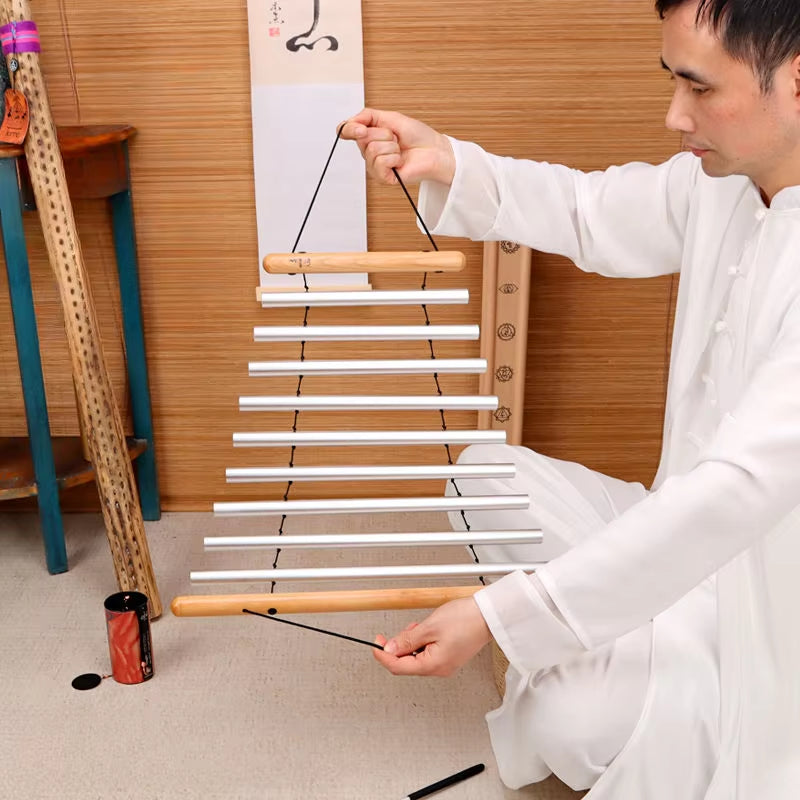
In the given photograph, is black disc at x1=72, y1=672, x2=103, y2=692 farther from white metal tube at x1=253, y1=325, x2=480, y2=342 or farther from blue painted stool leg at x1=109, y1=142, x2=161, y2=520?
white metal tube at x1=253, y1=325, x2=480, y2=342

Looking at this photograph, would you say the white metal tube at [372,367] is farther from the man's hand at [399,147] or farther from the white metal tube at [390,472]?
the man's hand at [399,147]

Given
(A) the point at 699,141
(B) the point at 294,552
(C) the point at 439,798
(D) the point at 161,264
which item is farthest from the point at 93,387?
(A) the point at 699,141

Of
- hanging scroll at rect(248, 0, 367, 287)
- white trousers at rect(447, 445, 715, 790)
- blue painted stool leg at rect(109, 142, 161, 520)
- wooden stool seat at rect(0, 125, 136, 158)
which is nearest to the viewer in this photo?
white trousers at rect(447, 445, 715, 790)

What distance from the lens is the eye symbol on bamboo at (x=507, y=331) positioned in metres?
2.37

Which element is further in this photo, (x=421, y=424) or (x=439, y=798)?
(x=421, y=424)

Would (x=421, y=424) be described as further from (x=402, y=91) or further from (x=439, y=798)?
(x=439, y=798)

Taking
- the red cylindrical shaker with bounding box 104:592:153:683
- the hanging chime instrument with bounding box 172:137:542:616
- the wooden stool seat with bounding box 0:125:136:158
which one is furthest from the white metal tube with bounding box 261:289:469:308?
the wooden stool seat with bounding box 0:125:136:158

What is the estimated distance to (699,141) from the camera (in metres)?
1.30

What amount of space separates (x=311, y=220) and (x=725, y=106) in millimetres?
1262

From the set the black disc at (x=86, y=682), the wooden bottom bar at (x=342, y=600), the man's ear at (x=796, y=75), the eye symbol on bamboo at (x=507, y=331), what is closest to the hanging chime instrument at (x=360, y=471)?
the wooden bottom bar at (x=342, y=600)

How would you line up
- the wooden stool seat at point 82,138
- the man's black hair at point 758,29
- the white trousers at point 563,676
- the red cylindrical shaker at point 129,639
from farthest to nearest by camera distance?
the wooden stool seat at point 82,138
the red cylindrical shaker at point 129,639
the white trousers at point 563,676
the man's black hair at point 758,29

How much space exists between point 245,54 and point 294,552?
115 cm

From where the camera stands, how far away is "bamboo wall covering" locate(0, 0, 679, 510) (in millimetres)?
2232

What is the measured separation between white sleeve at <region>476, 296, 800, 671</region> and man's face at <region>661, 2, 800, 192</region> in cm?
21
